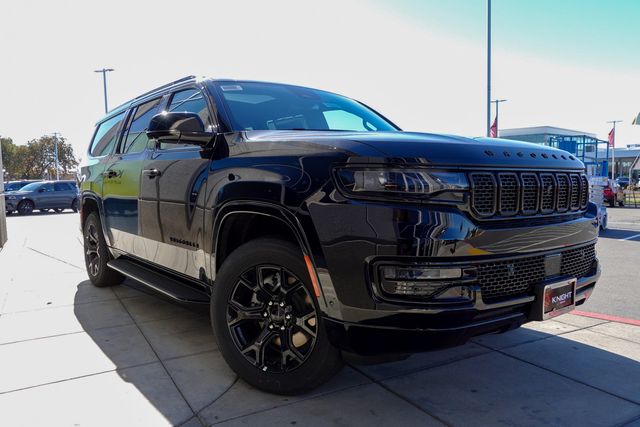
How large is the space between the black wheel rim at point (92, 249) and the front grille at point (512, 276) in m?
4.53

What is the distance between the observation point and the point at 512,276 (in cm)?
256

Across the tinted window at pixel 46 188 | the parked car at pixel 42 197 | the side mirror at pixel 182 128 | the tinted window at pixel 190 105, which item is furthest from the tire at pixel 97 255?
the tinted window at pixel 46 188

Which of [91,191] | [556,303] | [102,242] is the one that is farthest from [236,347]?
[91,191]

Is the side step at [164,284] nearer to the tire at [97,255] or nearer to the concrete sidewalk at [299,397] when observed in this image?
the concrete sidewalk at [299,397]

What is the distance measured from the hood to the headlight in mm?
54

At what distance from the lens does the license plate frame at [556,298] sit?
2.63 meters

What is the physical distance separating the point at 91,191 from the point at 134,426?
143 inches

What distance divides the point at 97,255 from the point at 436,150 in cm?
456

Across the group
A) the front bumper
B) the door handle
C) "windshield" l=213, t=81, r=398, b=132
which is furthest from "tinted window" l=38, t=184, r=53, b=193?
the front bumper

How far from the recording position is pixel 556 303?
2754mm

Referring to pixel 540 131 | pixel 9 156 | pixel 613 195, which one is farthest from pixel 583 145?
pixel 9 156

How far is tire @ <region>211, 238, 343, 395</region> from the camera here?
8.88 feet

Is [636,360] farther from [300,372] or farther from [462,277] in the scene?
[300,372]

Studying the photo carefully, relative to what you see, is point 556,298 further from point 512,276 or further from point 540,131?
point 540,131
